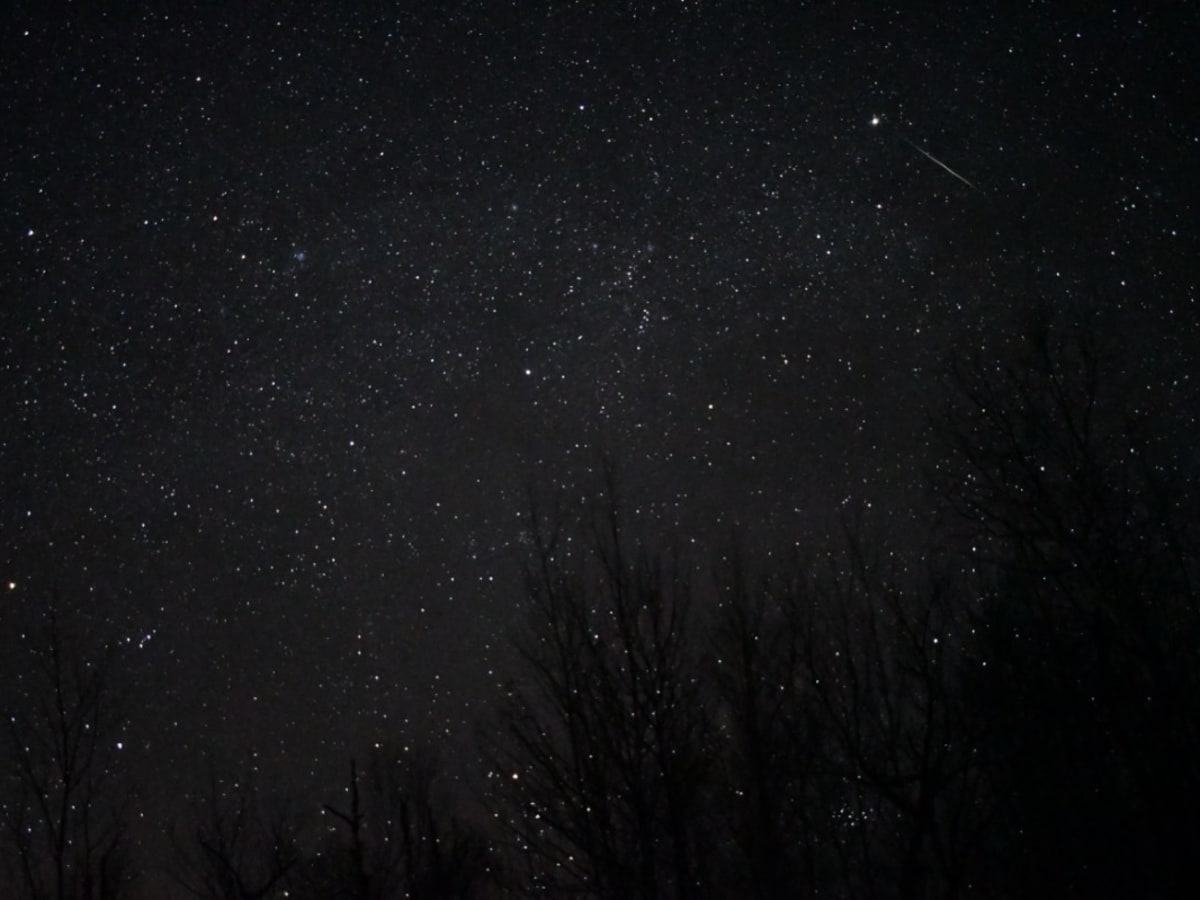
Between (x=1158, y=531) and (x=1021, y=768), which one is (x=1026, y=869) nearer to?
(x=1021, y=768)

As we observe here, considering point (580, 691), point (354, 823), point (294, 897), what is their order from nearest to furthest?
point (580, 691) → point (354, 823) → point (294, 897)

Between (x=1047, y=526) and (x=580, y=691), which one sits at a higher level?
(x=1047, y=526)

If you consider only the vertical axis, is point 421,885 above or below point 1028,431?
below

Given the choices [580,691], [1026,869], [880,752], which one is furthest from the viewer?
[1026,869]

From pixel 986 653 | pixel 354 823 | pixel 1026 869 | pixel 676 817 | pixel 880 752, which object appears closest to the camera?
pixel 676 817

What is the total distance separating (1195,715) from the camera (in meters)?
14.8

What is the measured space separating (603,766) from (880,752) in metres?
5.59

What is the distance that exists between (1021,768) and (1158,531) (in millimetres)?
4069

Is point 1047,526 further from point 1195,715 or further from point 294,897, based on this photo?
point 294,897

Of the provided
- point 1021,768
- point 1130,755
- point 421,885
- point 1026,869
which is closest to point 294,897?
point 421,885

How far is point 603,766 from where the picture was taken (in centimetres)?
1148

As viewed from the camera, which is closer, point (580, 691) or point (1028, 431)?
point (580, 691)

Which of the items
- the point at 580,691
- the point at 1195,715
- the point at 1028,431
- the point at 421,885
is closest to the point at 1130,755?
the point at 1195,715

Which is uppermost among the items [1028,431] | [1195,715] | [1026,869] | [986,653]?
[1028,431]
